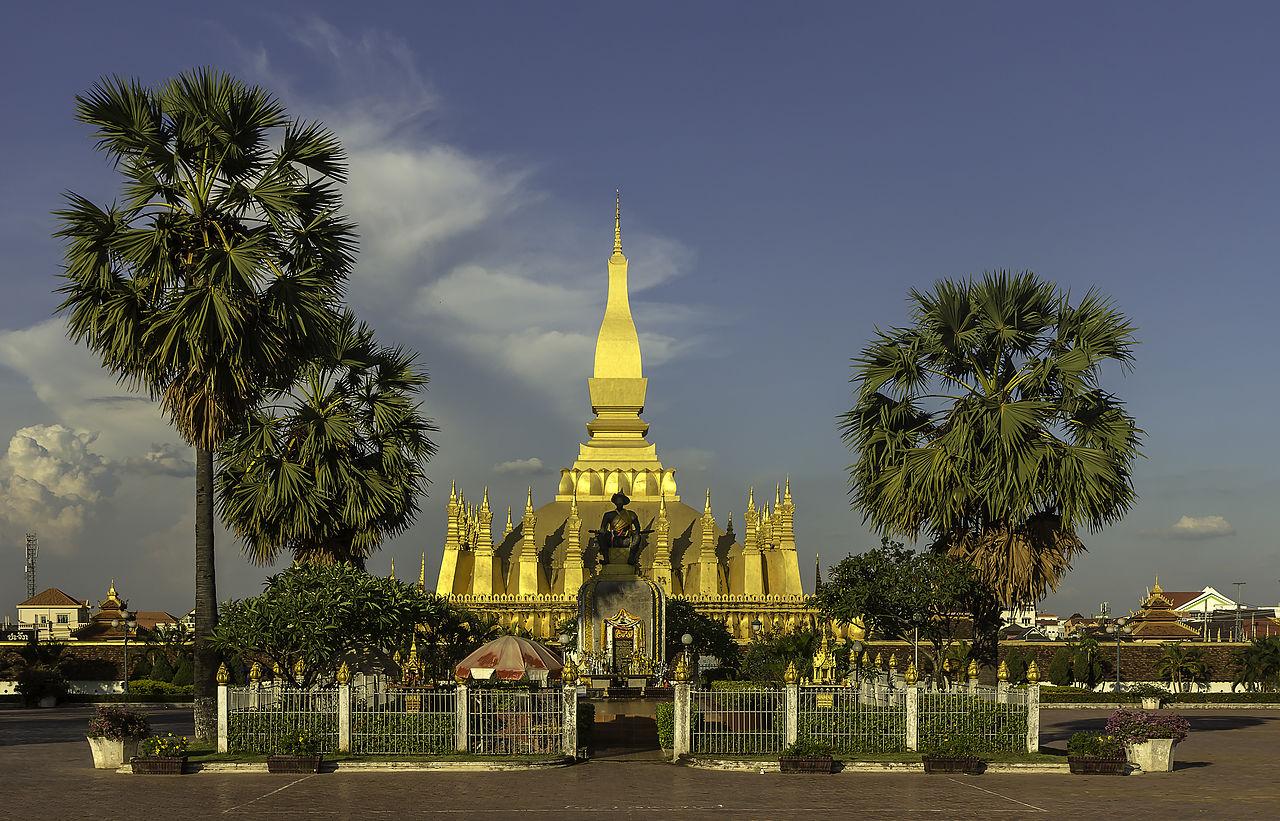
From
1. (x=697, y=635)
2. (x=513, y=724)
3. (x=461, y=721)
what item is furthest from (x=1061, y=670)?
(x=461, y=721)

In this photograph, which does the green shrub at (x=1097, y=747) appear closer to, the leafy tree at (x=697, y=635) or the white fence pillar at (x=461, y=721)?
the white fence pillar at (x=461, y=721)

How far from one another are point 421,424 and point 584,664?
10.8m

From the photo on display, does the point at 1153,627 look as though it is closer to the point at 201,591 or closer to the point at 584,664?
the point at 584,664

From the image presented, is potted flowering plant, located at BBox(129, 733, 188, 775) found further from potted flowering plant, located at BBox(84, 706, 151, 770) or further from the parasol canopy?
the parasol canopy

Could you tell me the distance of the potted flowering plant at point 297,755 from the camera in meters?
25.0

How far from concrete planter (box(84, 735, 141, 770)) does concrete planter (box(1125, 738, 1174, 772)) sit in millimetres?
16821

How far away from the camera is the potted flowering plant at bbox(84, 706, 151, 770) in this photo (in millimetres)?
25812

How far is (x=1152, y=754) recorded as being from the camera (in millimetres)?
26156

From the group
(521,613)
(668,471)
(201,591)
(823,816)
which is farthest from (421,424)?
(668,471)

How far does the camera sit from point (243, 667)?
45562mm

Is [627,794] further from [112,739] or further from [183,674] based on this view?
[183,674]

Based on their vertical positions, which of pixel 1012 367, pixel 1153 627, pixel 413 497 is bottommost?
pixel 1153 627

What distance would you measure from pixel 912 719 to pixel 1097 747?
3.04 meters

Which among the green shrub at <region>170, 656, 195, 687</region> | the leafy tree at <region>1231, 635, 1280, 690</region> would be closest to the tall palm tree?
the green shrub at <region>170, 656, 195, 687</region>
